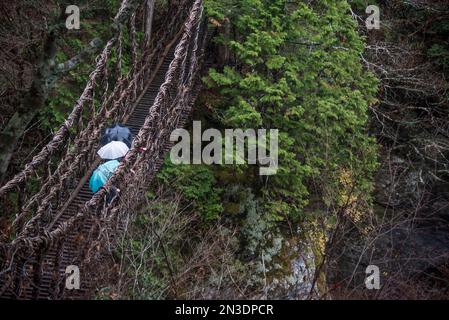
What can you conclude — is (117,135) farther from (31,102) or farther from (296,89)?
(296,89)

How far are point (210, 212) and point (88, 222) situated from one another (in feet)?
12.0

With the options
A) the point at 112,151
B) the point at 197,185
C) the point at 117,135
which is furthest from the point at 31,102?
the point at 197,185

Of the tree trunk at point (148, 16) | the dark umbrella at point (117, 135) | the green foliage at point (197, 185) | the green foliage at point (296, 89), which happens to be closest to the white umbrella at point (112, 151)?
the dark umbrella at point (117, 135)

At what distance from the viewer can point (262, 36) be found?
10477 millimetres

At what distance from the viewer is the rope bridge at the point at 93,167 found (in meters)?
6.20

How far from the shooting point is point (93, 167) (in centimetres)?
892

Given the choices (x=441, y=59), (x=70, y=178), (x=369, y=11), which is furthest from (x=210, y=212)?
(x=441, y=59)

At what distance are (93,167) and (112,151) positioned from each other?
1.25 metres

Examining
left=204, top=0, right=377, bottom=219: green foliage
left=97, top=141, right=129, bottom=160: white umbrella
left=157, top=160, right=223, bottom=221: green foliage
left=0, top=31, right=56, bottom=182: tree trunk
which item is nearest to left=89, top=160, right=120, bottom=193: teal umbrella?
left=97, top=141, right=129, bottom=160: white umbrella

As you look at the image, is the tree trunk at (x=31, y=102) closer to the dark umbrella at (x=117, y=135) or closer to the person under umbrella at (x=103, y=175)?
the person under umbrella at (x=103, y=175)

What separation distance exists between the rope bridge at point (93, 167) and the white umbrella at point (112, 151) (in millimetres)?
219

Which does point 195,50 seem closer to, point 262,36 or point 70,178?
point 262,36

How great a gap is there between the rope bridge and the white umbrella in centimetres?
22
